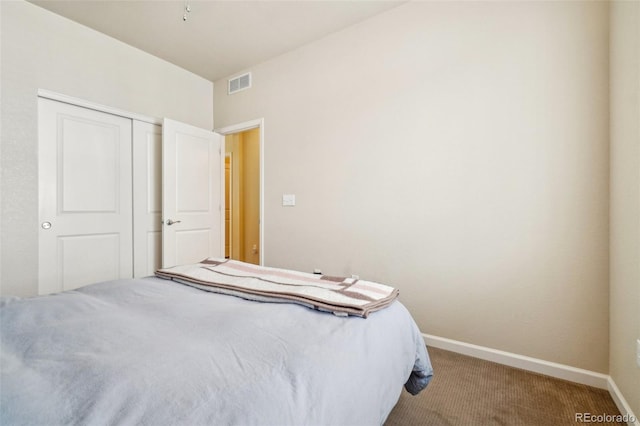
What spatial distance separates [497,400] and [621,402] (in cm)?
61

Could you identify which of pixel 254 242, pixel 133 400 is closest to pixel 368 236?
pixel 133 400

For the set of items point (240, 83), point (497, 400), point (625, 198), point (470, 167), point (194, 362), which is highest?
point (240, 83)

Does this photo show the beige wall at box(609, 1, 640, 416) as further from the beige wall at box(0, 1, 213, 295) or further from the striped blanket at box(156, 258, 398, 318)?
the beige wall at box(0, 1, 213, 295)

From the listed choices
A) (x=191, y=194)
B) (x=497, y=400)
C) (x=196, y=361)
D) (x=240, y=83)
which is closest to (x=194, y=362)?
(x=196, y=361)

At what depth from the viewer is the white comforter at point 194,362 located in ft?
2.03

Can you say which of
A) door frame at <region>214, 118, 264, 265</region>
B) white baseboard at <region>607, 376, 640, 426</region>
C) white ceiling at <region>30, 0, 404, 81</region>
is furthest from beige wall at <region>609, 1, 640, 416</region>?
door frame at <region>214, 118, 264, 265</region>

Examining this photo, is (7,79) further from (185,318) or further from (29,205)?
(185,318)

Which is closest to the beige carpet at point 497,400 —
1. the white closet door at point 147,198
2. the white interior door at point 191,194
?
the white interior door at point 191,194

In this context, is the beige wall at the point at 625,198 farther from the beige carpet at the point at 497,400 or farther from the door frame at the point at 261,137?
the door frame at the point at 261,137

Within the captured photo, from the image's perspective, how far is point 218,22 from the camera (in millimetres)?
2652

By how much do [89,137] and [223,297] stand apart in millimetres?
2479

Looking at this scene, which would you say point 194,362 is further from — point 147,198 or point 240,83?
point 240,83

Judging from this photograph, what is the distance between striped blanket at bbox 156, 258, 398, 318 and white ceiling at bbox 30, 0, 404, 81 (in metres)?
2.19

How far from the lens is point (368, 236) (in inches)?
102
